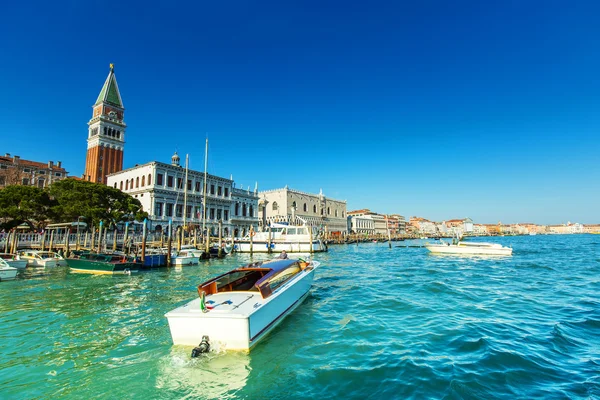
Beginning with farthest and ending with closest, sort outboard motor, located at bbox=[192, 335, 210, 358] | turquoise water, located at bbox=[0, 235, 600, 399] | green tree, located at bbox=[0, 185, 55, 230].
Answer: green tree, located at bbox=[0, 185, 55, 230], outboard motor, located at bbox=[192, 335, 210, 358], turquoise water, located at bbox=[0, 235, 600, 399]

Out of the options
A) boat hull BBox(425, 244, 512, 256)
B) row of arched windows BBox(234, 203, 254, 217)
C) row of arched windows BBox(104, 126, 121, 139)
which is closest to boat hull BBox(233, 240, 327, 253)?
boat hull BBox(425, 244, 512, 256)

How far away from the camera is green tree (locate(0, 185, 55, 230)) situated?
87.5ft

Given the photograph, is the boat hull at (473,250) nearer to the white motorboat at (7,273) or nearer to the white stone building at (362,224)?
the white motorboat at (7,273)

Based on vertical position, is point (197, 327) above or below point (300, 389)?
above

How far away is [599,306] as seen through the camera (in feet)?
31.5

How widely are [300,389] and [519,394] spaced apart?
3.08 m

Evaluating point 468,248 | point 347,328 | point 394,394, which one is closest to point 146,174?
point 468,248

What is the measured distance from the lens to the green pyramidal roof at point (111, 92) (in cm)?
5572

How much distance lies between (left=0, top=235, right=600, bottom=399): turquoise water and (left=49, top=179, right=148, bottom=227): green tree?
20007 millimetres

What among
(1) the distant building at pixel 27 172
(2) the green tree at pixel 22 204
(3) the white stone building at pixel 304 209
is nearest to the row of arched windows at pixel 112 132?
(1) the distant building at pixel 27 172

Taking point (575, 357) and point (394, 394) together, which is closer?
point (394, 394)

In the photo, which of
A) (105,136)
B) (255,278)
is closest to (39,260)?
(255,278)

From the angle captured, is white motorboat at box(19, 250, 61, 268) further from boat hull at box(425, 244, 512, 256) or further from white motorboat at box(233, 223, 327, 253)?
boat hull at box(425, 244, 512, 256)

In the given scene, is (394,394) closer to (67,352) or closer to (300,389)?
(300,389)
